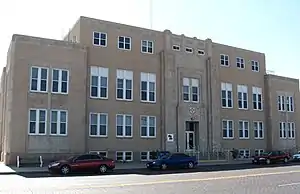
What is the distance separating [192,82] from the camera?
4484cm

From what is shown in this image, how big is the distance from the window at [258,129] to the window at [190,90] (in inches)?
413

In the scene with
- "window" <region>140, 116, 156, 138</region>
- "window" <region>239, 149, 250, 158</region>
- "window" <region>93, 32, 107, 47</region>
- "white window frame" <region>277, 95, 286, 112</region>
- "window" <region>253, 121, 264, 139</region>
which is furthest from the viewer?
"white window frame" <region>277, 95, 286, 112</region>

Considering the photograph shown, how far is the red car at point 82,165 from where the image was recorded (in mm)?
26328

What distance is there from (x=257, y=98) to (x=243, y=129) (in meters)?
5.23

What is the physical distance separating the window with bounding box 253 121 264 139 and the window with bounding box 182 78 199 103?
10.5 metres

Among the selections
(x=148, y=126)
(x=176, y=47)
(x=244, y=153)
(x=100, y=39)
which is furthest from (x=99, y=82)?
(x=244, y=153)

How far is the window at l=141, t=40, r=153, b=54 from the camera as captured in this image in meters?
42.2

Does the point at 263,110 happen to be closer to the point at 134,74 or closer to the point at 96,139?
the point at 134,74

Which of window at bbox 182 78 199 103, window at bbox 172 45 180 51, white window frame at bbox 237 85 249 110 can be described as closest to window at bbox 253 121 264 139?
white window frame at bbox 237 85 249 110

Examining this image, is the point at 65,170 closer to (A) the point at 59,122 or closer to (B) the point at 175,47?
(A) the point at 59,122

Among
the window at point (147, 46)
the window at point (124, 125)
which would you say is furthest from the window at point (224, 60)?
the window at point (124, 125)

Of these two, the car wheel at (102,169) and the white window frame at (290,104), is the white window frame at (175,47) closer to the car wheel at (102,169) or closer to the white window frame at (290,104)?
the car wheel at (102,169)

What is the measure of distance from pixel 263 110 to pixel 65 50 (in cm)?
2802

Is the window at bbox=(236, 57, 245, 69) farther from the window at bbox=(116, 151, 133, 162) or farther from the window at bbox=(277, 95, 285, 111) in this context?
the window at bbox=(116, 151, 133, 162)
